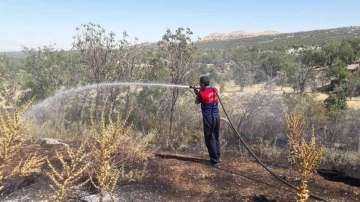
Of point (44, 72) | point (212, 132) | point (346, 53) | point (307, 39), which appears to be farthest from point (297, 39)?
point (212, 132)

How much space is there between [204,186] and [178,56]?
551cm

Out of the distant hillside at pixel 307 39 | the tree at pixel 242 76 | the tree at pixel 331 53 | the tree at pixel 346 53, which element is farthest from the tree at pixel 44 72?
the distant hillside at pixel 307 39

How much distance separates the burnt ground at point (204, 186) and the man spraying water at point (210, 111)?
0.45 meters

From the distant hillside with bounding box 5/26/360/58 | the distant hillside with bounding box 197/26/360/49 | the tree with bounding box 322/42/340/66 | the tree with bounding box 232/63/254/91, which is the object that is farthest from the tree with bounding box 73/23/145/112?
the distant hillside with bounding box 197/26/360/49

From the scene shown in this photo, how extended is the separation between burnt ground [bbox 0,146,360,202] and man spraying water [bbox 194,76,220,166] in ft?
1.48

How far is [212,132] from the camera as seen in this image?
22.6 ft

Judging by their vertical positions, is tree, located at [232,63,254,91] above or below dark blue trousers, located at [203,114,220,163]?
below

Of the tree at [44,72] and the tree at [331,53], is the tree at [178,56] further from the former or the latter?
the tree at [331,53]

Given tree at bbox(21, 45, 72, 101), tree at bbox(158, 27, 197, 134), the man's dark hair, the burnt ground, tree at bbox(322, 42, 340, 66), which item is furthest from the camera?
tree at bbox(322, 42, 340, 66)

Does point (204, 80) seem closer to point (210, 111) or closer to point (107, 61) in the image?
point (210, 111)

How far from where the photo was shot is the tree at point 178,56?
10750 mm

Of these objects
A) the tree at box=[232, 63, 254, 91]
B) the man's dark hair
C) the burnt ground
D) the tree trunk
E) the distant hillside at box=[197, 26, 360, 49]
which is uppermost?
the distant hillside at box=[197, 26, 360, 49]

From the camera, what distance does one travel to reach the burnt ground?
18.2ft

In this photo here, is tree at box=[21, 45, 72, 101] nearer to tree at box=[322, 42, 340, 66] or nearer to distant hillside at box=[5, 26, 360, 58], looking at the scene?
tree at box=[322, 42, 340, 66]
